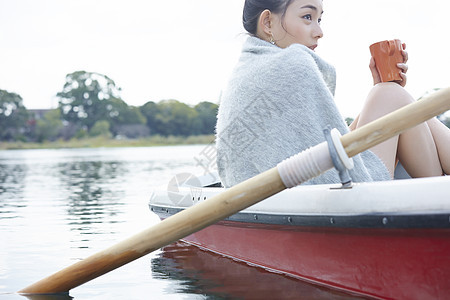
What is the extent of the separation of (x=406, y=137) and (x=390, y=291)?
0.86 metres

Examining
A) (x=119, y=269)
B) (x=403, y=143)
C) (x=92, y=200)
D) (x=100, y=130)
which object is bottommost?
(x=119, y=269)

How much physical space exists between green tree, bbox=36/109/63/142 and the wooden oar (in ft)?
268

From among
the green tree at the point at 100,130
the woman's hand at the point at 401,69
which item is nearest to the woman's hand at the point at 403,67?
the woman's hand at the point at 401,69

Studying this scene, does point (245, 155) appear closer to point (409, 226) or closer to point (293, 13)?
point (293, 13)

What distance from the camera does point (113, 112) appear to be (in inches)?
3647

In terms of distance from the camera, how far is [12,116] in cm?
8344

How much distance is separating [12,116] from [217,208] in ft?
280

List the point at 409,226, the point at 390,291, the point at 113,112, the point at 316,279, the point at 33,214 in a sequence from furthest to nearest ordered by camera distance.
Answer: the point at 113,112, the point at 33,214, the point at 316,279, the point at 390,291, the point at 409,226

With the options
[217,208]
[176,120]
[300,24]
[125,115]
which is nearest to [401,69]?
[300,24]

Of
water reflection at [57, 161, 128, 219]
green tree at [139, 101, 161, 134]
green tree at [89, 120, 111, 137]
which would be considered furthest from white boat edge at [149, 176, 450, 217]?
green tree at [139, 101, 161, 134]

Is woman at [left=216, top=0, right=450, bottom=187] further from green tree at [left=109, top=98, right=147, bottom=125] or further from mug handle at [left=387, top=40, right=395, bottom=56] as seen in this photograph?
green tree at [left=109, top=98, right=147, bottom=125]

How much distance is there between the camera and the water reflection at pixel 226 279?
3336mm

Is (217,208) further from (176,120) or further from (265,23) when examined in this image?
(176,120)

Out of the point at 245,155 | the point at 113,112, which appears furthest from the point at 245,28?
→ the point at 113,112
